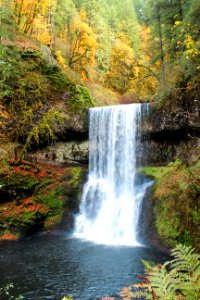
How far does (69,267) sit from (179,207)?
4.15 metres

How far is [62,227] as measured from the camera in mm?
14266

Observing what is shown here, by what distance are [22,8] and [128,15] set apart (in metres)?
22.7

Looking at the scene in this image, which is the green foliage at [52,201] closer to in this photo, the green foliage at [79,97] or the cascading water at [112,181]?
the cascading water at [112,181]

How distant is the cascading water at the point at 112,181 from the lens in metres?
13.2

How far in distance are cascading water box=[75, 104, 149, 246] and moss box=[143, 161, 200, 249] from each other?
68.4 inches

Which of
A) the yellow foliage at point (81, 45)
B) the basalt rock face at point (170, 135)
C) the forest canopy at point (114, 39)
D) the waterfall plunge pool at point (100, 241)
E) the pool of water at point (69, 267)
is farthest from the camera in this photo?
the yellow foliage at point (81, 45)

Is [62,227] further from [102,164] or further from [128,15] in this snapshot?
[128,15]

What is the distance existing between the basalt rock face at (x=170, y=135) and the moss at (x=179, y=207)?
3.99 meters

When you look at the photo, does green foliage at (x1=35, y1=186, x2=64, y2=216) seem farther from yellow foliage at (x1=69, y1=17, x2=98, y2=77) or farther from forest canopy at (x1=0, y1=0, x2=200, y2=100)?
yellow foliage at (x1=69, y1=17, x2=98, y2=77)

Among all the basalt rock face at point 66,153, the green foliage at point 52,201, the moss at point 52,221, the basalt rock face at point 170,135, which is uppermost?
the basalt rock face at point 170,135

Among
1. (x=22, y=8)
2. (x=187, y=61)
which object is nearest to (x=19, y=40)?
(x=22, y=8)

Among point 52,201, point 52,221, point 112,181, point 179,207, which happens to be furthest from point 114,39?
point 179,207

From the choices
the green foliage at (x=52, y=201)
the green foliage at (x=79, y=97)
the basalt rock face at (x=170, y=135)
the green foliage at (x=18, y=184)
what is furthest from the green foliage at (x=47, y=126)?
the basalt rock face at (x=170, y=135)

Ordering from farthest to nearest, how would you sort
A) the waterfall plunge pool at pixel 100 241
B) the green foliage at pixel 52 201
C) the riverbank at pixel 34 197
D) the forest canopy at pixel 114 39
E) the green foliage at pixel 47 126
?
the green foliage at pixel 47 126
the forest canopy at pixel 114 39
the green foliage at pixel 52 201
the riverbank at pixel 34 197
the waterfall plunge pool at pixel 100 241
